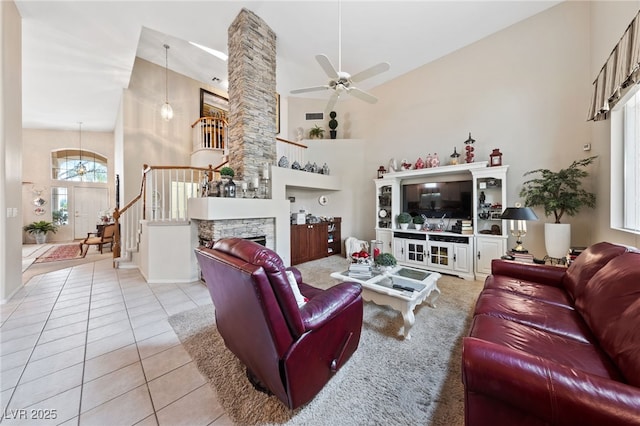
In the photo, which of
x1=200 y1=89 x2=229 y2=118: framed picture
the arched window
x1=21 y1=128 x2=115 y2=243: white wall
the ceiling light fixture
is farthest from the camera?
the arched window

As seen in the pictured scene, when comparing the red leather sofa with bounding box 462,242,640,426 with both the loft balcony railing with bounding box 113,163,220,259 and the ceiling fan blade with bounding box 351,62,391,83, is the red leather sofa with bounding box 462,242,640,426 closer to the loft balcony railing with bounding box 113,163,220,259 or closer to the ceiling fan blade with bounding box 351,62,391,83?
the ceiling fan blade with bounding box 351,62,391,83

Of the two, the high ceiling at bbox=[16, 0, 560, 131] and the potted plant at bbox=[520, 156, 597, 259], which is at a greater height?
the high ceiling at bbox=[16, 0, 560, 131]

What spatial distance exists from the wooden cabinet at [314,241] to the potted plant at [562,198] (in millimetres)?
4112

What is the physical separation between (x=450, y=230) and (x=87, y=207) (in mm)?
12268

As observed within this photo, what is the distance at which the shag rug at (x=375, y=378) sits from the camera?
56.1 inches

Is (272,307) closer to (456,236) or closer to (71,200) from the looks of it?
(456,236)

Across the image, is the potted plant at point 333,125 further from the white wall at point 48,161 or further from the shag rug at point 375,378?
the white wall at point 48,161

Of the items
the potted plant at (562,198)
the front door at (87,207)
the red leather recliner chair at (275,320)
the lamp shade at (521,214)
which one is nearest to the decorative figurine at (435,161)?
the potted plant at (562,198)

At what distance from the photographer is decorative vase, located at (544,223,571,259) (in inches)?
130

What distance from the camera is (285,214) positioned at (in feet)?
15.6

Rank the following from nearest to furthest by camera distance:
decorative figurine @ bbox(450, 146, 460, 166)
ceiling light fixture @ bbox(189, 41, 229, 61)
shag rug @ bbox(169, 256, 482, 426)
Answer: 1. shag rug @ bbox(169, 256, 482, 426)
2. decorative figurine @ bbox(450, 146, 460, 166)
3. ceiling light fixture @ bbox(189, 41, 229, 61)

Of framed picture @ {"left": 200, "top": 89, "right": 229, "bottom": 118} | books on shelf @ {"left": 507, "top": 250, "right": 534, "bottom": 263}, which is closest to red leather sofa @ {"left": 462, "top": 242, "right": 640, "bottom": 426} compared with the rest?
books on shelf @ {"left": 507, "top": 250, "right": 534, "bottom": 263}

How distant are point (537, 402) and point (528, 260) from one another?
10.3 feet

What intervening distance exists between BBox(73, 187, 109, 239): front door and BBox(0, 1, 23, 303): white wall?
262 inches
